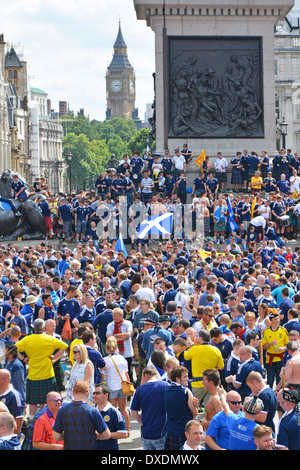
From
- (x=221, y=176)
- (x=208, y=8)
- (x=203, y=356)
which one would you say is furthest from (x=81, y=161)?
(x=203, y=356)

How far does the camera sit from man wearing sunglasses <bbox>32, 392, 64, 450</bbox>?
9.28 meters

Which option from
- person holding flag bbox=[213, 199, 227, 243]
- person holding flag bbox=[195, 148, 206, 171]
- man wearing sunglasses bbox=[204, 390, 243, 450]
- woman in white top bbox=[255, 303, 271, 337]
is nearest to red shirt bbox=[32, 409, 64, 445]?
man wearing sunglasses bbox=[204, 390, 243, 450]

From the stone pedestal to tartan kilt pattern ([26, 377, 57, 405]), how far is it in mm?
22282

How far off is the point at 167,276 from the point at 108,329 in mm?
4648

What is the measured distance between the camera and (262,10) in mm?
35094

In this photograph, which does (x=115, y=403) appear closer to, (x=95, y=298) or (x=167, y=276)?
(x=95, y=298)

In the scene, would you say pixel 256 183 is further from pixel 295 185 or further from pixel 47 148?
pixel 47 148

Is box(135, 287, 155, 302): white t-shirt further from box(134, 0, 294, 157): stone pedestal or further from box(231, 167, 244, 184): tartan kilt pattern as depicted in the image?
box(134, 0, 294, 157): stone pedestal

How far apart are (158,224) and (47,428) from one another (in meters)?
19.2

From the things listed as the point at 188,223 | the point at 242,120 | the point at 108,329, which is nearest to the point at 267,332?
the point at 108,329

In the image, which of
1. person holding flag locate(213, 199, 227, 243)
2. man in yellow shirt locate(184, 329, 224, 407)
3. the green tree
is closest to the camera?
man in yellow shirt locate(184, 329, 224, 407)

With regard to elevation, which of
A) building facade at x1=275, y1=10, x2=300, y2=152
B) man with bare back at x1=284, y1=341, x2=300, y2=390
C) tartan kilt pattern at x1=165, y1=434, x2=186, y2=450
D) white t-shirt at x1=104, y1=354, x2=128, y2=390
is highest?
building facade at x1=275, y1=10, x2=300, y2=152

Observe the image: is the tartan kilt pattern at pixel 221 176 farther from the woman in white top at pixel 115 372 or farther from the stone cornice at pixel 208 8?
the woman in white top at pixel 115 372

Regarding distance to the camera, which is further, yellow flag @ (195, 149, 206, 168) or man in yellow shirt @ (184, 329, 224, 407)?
yellow flag @ (195, 149, 206, 168)
